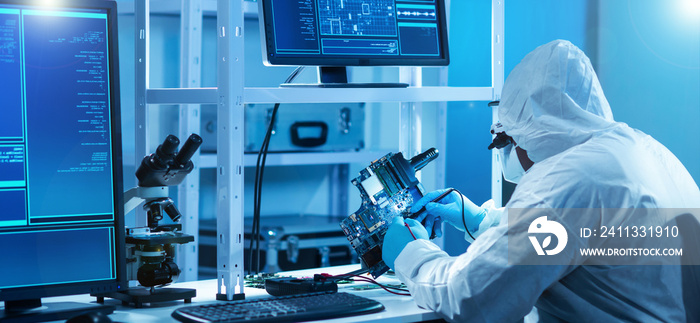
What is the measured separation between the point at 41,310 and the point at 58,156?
0.32m

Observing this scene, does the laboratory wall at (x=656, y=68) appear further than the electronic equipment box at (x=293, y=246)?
No

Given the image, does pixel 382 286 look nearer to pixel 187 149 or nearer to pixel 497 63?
pixel 187 149

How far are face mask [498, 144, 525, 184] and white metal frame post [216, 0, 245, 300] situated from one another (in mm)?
707

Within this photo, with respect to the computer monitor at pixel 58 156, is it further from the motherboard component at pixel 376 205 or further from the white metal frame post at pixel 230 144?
the motherboard component at pixel 376 205

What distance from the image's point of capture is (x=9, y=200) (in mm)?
1523

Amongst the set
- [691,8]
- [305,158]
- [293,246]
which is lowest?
[293,246]

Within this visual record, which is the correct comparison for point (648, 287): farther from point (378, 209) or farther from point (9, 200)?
point (9, 200)

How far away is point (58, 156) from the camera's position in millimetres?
1569

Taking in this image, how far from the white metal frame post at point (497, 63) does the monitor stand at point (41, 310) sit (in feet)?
3.97

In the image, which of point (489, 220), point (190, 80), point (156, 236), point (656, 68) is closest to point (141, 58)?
point (156, 236)

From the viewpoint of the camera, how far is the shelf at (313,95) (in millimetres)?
1779

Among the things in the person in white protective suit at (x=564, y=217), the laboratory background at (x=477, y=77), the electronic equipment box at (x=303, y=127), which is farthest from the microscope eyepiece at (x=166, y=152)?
the electronic equipment box at (x=303, y=127)

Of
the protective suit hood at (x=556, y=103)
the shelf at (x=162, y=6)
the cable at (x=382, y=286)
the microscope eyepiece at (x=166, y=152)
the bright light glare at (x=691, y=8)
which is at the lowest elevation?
the cable at (x=382, y=286)

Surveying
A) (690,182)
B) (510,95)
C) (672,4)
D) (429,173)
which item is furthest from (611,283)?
(429,173)
